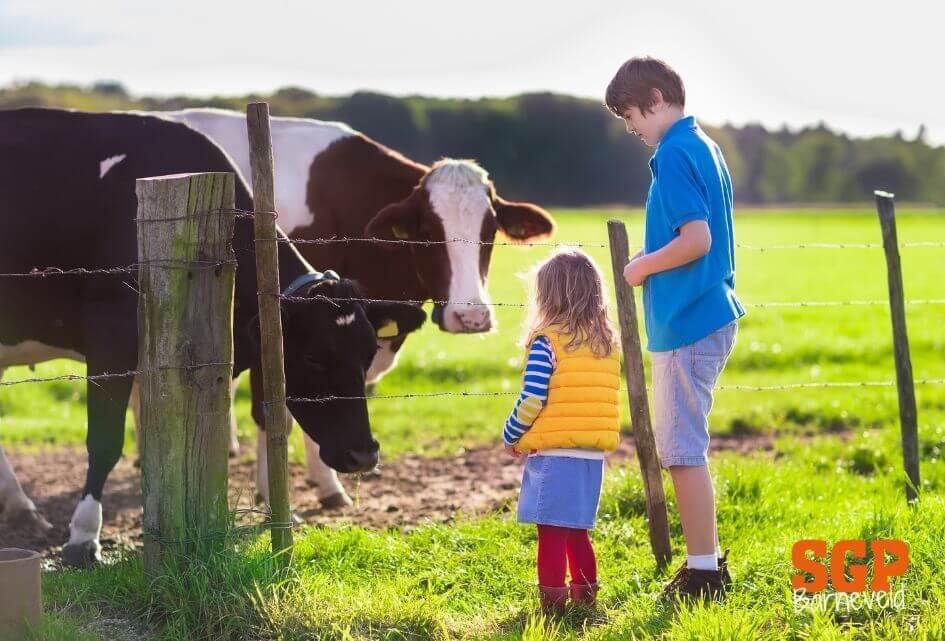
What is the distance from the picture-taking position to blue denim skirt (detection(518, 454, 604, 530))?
4.29 metres

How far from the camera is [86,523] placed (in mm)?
5652

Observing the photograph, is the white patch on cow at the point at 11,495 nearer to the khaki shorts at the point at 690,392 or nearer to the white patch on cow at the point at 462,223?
the white patch on cow at the point at 462,223

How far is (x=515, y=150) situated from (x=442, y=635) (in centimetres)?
8846

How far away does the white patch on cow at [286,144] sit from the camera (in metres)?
7.53

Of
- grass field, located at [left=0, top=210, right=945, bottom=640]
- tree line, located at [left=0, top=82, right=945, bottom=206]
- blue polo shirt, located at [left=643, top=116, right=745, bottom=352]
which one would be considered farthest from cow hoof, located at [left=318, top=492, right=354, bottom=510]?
tree line, located at [left=0, top=82, right=945, bottom=206]

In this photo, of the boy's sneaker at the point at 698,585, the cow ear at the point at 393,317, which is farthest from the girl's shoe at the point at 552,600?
the cow ear at the point at 393,317

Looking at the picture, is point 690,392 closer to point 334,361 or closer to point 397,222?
point 334,361

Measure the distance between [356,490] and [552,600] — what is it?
7.11ft

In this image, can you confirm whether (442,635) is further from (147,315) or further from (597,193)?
(597,193)

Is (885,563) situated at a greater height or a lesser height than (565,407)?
lesser

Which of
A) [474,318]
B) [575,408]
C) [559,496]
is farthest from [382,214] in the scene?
[559,496]

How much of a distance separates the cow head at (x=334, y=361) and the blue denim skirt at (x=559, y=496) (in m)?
→ 1.29

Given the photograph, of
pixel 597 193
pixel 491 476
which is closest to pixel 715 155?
pixel 491 476

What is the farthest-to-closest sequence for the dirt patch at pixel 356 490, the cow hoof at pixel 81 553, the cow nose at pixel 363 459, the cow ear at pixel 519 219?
1. the cow ear at pixel 519 219
2. the dirt patch at pixel 356 490
3. the cow hoof at pixel 81 553
4. the cow nose at pixel 363 459
